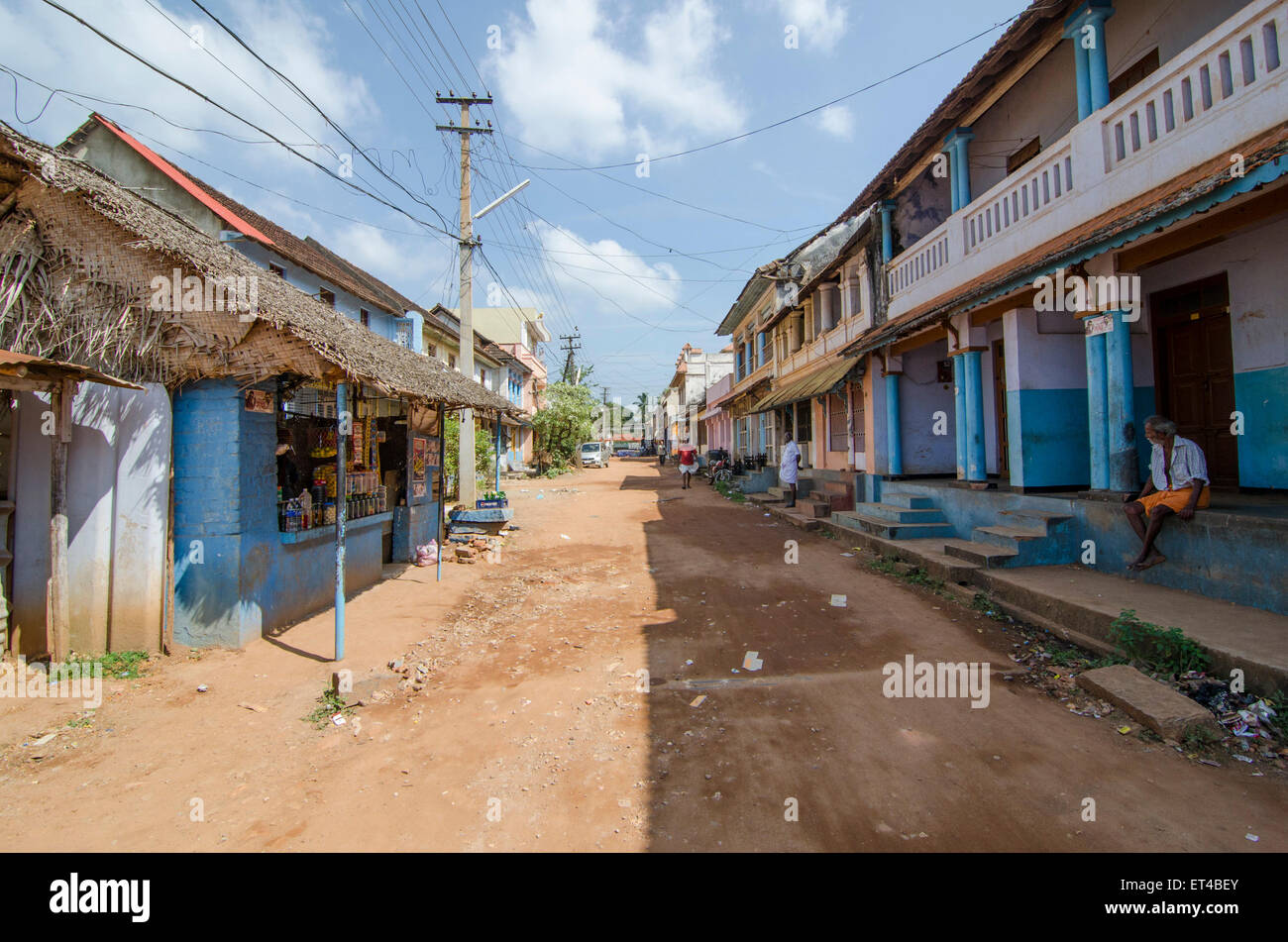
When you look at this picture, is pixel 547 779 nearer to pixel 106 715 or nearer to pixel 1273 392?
pixel 106 715

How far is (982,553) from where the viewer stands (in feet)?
22.8

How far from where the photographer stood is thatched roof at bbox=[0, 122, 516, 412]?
177 inches

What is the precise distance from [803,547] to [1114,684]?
6461 millimetres

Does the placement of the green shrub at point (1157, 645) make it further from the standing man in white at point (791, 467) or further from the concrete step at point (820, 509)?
the standing man in white at point (791, 467)

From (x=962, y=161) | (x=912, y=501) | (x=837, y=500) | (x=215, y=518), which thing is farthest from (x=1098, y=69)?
(x=215, y=518)

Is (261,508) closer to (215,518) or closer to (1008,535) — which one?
(215,518)

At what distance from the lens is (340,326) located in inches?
275

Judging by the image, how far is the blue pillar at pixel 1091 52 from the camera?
6121mm

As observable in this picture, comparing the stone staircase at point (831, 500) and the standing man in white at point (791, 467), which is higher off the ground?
the standing man in white at point (791, 467)

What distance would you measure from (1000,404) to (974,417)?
66.9 inches

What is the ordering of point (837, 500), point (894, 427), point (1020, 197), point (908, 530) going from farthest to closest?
point (837, 500), point (894, 427), point (908, 530), point (1020, 197)

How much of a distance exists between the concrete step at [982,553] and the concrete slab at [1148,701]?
251 centimetres
